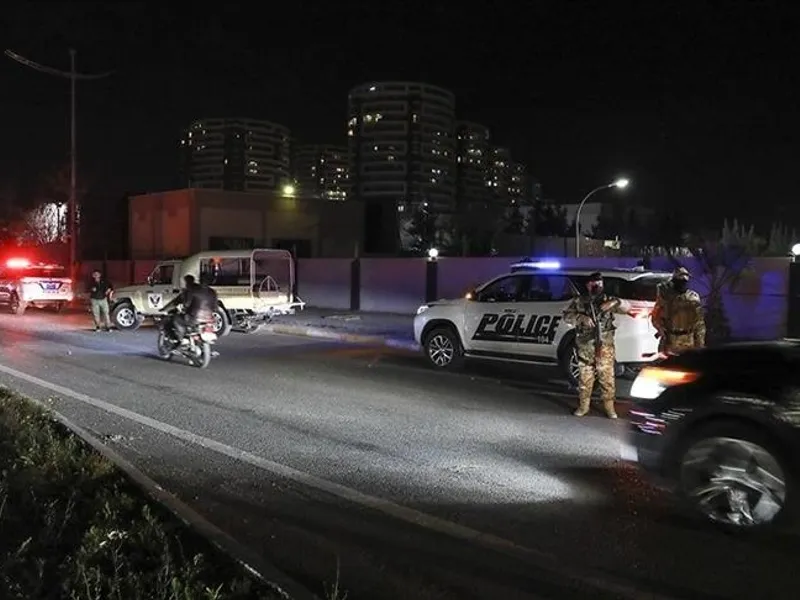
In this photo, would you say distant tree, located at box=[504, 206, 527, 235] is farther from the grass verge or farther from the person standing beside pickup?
the grass verge

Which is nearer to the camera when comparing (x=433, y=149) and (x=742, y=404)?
(x=742, y=404)

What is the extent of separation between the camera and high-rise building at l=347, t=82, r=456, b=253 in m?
93.9

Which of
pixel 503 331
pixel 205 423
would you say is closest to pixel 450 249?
pixel 503 331

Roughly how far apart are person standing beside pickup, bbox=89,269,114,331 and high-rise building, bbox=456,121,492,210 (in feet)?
270

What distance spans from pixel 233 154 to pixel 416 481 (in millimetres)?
95368

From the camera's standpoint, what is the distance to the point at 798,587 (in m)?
4.72

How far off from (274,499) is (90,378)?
7115 mm

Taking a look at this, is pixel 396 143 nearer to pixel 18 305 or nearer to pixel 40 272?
pixel 40 272

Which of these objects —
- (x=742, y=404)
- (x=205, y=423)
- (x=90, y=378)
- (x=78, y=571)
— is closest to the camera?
(x=78, y=571)

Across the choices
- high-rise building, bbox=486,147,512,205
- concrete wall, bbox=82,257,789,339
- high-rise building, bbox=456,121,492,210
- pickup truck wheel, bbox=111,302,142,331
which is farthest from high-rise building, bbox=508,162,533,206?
pickup truck wheel, bbox=111,302,142,331

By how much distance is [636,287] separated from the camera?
38.4ft

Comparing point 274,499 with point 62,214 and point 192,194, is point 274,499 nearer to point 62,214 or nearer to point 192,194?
point 192,194

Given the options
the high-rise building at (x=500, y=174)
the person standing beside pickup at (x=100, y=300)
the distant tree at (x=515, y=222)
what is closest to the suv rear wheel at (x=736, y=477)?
the person standing beside pickup at (x=100, y=300)

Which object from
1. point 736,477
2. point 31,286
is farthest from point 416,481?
point 31,286
